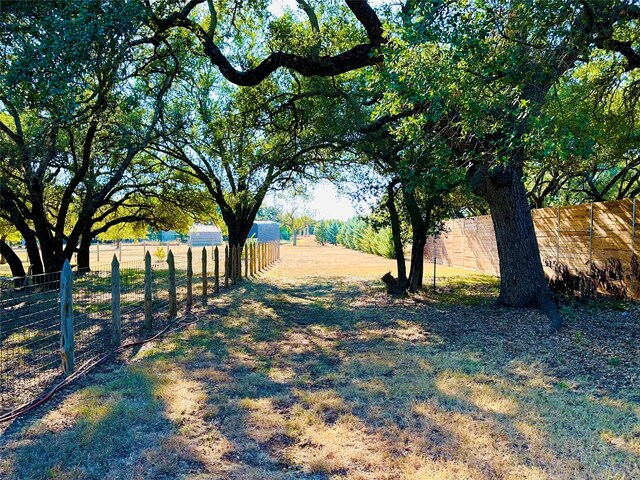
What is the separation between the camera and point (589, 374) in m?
4.22

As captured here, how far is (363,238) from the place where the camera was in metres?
34.7

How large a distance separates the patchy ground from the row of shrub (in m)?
8.07

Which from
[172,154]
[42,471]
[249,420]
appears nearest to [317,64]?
[249,420]

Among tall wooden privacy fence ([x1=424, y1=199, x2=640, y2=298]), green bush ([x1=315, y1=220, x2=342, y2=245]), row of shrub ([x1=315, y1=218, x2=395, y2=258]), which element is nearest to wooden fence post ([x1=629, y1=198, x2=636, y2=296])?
tall wooden privacy fence ([x1=424, y1=199, x2=640, y2=298])

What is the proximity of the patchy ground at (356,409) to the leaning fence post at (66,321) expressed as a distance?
14.8 inches

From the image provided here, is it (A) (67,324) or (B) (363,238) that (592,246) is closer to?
(A) (67,324)

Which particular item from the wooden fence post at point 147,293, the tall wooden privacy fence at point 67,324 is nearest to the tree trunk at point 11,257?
the tall wooden privacy fence at point 67,324

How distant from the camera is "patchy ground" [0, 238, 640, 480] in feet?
8.61

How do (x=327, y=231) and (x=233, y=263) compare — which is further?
(x=327, y=231)

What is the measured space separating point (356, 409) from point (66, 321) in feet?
9.73

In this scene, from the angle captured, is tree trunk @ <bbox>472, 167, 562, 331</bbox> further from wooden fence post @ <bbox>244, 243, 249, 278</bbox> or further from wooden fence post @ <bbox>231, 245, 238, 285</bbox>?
wooden fence post @ <bbox>244, 243, 249, 278</bbox>

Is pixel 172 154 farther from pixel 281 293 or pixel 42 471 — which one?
pixel 42 471

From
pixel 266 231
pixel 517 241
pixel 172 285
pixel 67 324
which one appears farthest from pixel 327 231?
pixel 67 324

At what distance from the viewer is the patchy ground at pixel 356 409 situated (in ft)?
8.61
